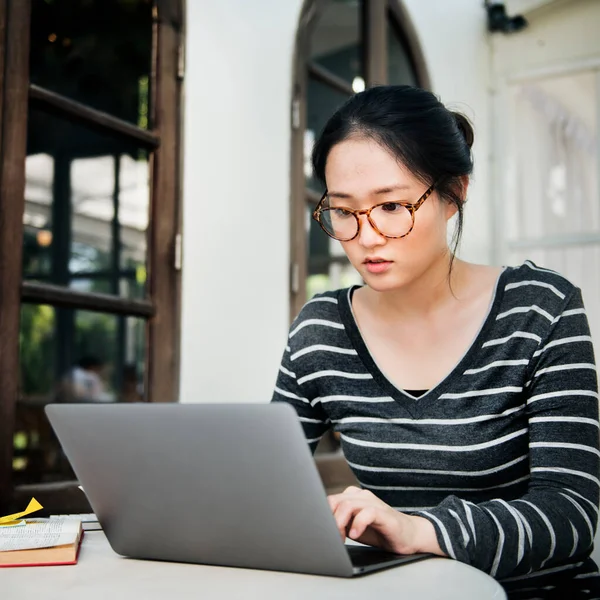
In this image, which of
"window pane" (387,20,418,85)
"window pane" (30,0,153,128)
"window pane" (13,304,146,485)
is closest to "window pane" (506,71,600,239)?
"window pane" (387,20,418,85)

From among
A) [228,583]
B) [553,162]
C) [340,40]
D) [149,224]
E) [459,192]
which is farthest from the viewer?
[553,162]

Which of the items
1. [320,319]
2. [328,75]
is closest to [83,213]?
[328,75]

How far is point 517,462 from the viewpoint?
124 centimetres

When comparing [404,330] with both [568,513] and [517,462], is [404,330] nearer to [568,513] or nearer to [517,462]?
[517,462]

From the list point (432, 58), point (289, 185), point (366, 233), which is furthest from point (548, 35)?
point (366, 233)

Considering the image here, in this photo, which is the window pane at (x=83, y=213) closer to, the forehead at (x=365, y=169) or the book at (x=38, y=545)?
the forehead at (x=365, y=169)

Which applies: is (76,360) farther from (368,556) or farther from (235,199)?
(368,556)

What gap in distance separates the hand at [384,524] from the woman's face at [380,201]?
40 cm

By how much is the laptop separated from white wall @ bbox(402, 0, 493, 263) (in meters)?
3.17

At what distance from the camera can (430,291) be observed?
1.39 metres

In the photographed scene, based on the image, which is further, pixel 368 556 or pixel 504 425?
pixel 504 425

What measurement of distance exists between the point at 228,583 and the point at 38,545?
0.86 ft

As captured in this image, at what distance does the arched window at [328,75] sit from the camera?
9.52 ft

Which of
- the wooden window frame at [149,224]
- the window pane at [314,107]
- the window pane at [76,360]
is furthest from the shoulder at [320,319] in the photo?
the window pane at [76,360]
